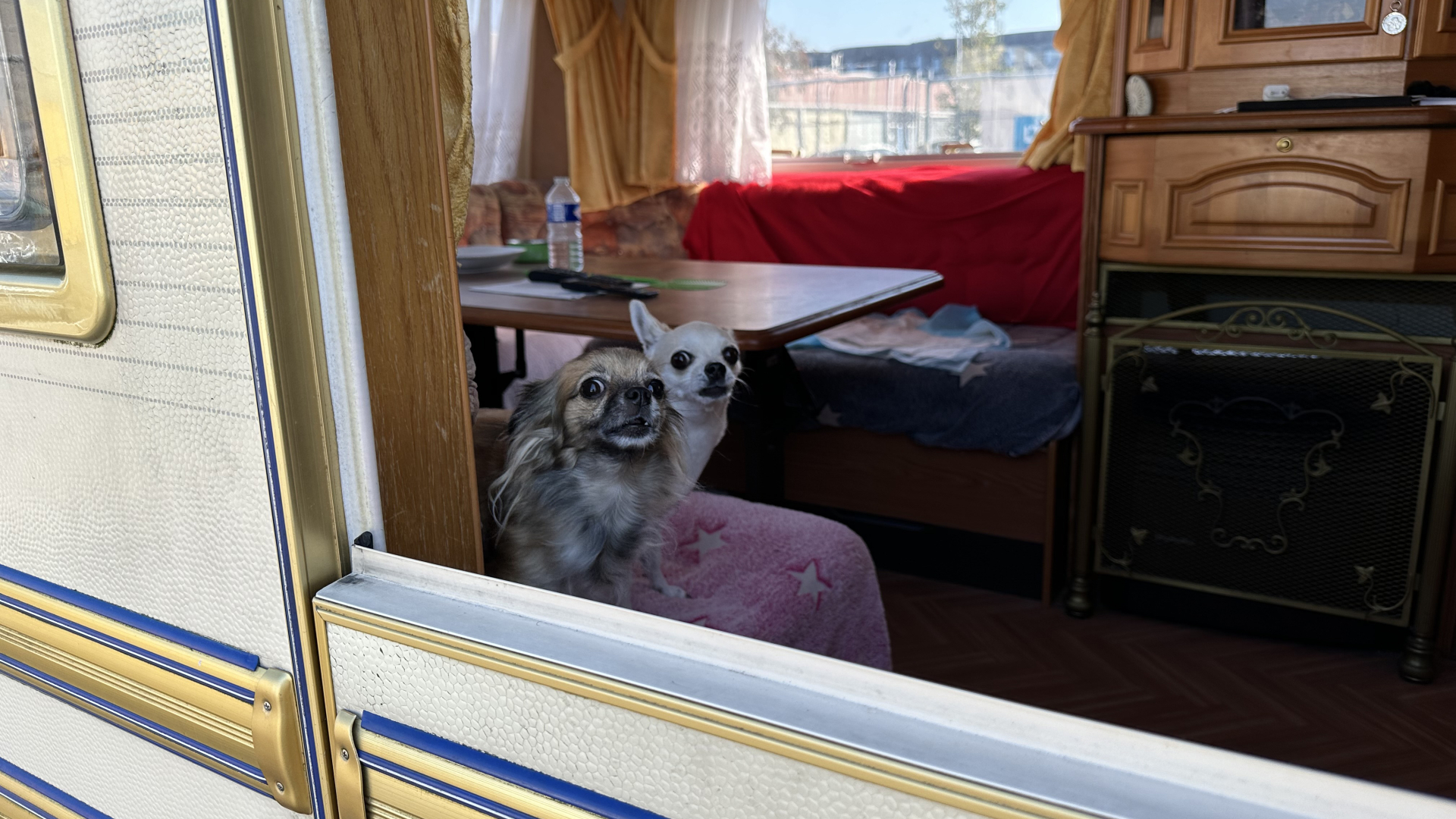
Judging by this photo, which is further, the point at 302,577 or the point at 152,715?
the point at 152,715

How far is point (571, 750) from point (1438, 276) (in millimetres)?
2244

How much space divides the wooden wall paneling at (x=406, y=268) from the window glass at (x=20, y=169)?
321mm

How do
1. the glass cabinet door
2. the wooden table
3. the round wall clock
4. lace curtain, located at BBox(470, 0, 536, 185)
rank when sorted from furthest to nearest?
lace curtain, located at BBox(470, 0, 536, 185)
the round wall clock
the glass cabinet door
the wooden table

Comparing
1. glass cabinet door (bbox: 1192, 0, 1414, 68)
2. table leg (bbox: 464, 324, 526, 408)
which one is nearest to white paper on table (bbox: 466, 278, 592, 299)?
table leg (bbox: 464, 324, 526, 408)

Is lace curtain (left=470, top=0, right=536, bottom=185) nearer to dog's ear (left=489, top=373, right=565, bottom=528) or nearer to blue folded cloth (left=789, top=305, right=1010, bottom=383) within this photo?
blue folded cloth (left=789, top=305, right=1010, bottom=383)

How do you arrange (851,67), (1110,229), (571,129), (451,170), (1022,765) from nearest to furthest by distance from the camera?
(1022,765) < (451,170) < (1110,229) < (851,67) < (571,129)

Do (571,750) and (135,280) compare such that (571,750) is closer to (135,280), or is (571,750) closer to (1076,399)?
(135,280)

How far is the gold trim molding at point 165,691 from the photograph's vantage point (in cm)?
88

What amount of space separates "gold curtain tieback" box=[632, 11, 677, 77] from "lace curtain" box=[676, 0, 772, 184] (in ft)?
0.28

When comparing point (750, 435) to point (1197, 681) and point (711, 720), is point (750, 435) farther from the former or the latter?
point (711, 720)

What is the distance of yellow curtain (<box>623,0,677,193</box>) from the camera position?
4.39 metres

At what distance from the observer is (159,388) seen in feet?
2.85

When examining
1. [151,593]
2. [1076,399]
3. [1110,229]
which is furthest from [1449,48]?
[151,593]

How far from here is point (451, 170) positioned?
1.07 meters
